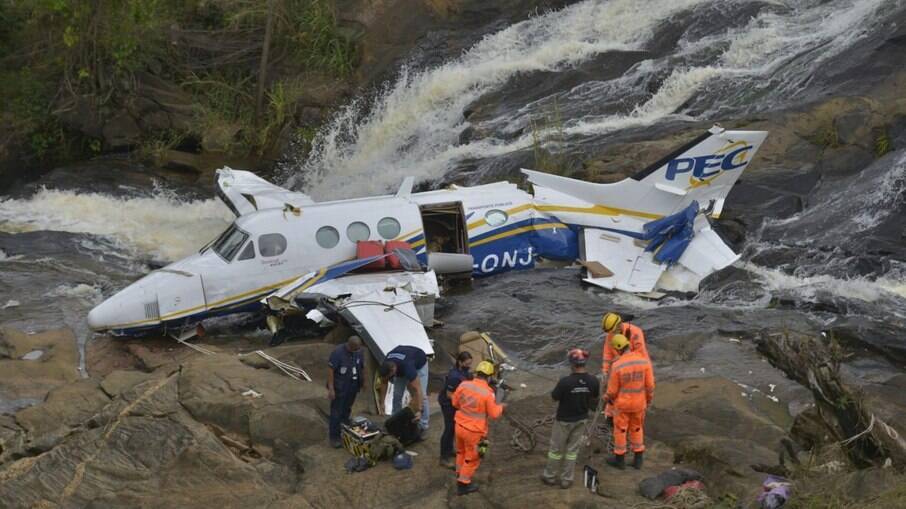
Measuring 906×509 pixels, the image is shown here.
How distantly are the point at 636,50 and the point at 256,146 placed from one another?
10862mm

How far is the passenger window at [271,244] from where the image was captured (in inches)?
689

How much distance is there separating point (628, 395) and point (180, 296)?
28.9ft

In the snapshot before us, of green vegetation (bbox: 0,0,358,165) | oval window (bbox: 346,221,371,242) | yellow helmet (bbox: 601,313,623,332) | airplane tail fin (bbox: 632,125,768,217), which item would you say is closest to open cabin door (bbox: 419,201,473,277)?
oval window (bbox: 346,221,371,242)

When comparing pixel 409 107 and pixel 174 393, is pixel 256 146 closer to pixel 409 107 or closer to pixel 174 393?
pixel 409 107

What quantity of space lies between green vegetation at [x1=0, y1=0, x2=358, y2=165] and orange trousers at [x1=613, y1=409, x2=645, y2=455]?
1977cm

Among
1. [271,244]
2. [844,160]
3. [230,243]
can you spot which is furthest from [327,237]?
[844,160]

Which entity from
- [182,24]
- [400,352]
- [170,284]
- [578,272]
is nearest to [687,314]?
[578,272]

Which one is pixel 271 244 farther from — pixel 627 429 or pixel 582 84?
pixel 582 84

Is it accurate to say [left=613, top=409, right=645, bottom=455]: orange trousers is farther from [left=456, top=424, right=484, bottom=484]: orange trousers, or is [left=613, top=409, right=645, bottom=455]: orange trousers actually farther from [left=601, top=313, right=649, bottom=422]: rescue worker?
[left=456, top=424, right=484, bottom=484]: orange trousers

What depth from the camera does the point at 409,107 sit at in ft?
91.1

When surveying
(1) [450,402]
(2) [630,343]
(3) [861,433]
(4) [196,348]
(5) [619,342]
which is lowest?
(4) [196,348]

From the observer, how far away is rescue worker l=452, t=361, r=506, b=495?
10266 mm

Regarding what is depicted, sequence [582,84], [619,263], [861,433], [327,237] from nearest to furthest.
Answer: [861,433]
[327,237]
[619,263]
[582,84]

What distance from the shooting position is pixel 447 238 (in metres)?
20.2
